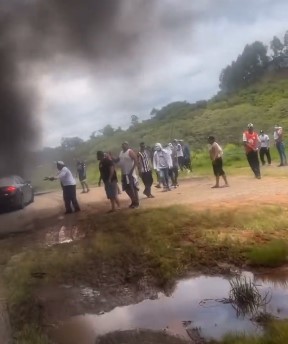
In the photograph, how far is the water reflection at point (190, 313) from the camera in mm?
4820

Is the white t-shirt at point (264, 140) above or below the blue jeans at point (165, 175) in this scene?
above

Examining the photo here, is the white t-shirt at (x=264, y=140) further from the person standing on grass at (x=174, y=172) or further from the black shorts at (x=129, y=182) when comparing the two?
the black shorts at (x=129, y=182)

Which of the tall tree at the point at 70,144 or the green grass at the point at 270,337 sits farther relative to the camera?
the tall tree at the point at 70,144

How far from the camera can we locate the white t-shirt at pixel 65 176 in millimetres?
10344

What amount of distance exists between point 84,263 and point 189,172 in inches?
452

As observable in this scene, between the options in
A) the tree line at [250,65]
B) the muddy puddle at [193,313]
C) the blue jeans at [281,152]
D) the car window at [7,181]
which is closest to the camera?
the muddy puddle at [193,313]

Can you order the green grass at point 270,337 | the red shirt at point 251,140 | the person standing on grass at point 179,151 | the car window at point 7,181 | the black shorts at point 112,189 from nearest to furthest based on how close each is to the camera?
1. the green grass at point 270,337
2. the black shorts at point 112,189
3. the red shirt at point 251,140
4. the car window at point 7,181
5. the person standing on grass at point 179,151

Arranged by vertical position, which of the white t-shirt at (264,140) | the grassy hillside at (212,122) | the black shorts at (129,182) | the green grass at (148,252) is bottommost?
the green grass at (148,252)

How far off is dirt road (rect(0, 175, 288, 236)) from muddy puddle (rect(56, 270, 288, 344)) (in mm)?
3351

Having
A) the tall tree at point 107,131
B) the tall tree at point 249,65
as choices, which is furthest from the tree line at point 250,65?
the tall tree at point 107,131

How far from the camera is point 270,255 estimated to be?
20.8 ft

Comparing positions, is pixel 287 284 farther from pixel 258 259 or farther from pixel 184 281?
pixel 184 281

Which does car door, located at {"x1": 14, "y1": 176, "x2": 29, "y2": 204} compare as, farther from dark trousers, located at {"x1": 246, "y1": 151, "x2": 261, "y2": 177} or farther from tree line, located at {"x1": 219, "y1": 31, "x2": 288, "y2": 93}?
tree line, located at {"x1": 219, "y1": 31, "x2": 288, "y2": 93}

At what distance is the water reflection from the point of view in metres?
4.82
